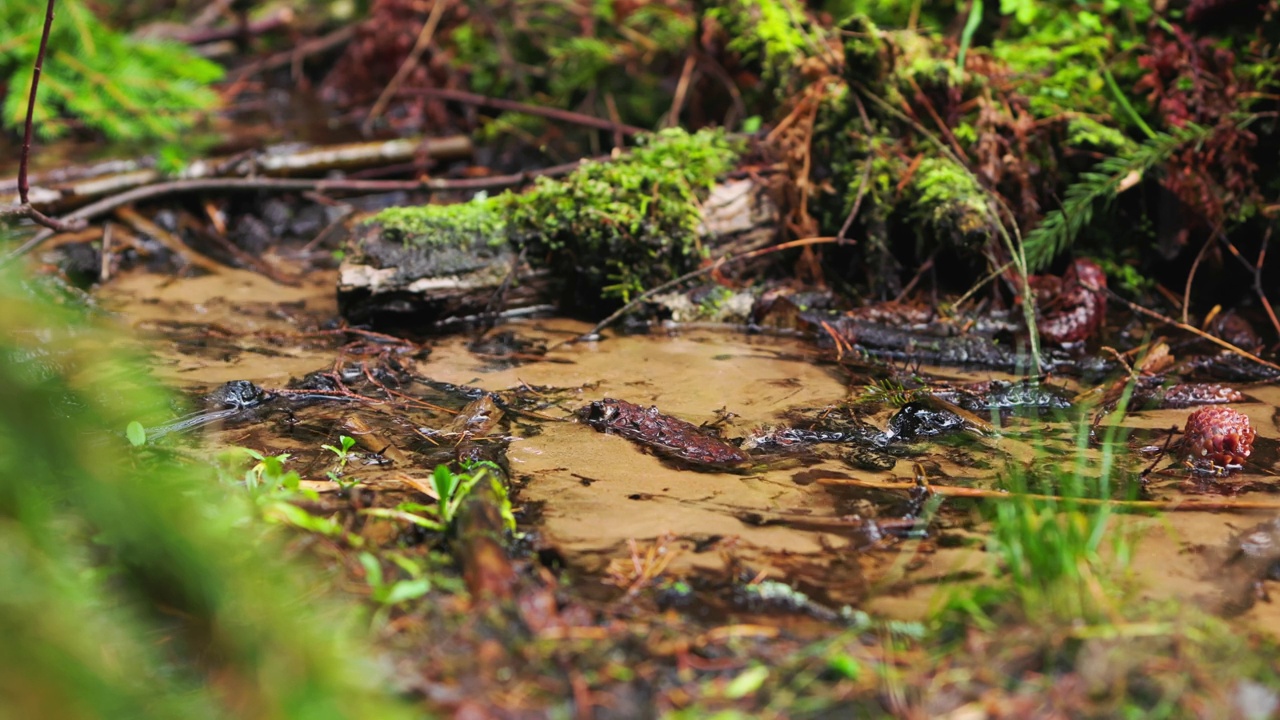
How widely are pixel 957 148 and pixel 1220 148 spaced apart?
1284 mm

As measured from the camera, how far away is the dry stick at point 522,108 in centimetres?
621

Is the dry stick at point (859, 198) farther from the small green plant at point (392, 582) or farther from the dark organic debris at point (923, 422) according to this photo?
the small green plant at point (392, 582)

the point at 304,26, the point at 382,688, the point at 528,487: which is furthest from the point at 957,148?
the point at 304,26

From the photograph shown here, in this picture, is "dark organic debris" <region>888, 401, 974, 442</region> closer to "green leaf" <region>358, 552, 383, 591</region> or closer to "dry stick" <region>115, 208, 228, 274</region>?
"green leaf" <region>358, 552, 383, 591</region>

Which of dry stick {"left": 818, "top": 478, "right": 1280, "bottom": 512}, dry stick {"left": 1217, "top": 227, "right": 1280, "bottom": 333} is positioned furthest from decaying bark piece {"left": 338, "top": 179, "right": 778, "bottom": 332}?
dry stick {"left": 1217, "top": 227, "right": 1280, "bottom": 333}

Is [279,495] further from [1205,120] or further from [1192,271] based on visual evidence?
[1205,120]

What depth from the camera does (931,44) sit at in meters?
4.91

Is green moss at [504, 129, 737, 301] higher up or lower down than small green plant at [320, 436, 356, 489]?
higher up

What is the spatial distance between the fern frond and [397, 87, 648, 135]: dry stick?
2.63 m

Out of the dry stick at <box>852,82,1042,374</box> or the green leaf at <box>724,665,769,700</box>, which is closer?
the green leaf at <box>724,665,769,700</box>

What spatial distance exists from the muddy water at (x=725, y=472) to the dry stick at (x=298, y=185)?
1.29 meters

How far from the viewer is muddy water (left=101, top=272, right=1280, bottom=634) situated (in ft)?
7.22

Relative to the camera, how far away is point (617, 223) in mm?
4422

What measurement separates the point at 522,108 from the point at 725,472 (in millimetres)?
4455
